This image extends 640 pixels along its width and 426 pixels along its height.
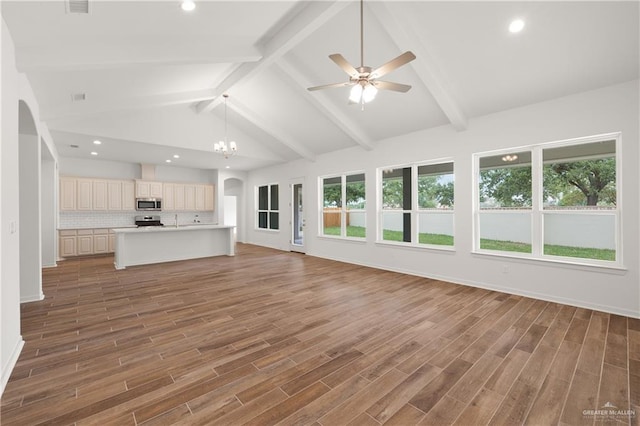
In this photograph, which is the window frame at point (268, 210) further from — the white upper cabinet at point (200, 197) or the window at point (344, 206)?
the window at point (344, 206)

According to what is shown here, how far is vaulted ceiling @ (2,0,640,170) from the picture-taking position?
9.43 feet

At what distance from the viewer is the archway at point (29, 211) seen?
150 inches

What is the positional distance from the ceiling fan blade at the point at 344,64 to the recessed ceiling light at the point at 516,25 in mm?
1967

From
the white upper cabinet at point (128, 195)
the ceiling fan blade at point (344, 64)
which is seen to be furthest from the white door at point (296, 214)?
the ceiling fan blade at point (344, 64)

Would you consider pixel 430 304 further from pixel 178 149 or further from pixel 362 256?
pixel 178 149

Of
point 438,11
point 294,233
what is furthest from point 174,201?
point 438,11

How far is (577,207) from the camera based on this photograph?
3.90m

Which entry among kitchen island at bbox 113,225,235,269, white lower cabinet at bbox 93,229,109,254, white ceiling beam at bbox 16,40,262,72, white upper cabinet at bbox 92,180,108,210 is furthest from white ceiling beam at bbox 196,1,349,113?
white lower cabinet at bbox 93,229,109,254

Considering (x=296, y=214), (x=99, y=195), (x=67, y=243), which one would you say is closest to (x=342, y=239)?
(x=296, y=214)

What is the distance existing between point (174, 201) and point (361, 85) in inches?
322

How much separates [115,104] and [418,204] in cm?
592

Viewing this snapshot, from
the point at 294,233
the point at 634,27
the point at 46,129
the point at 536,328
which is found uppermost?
the point at 634,27

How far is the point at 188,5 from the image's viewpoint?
285 centimetres

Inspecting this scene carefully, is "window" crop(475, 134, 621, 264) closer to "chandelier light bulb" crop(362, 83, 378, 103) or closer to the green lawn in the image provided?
the green lawn
